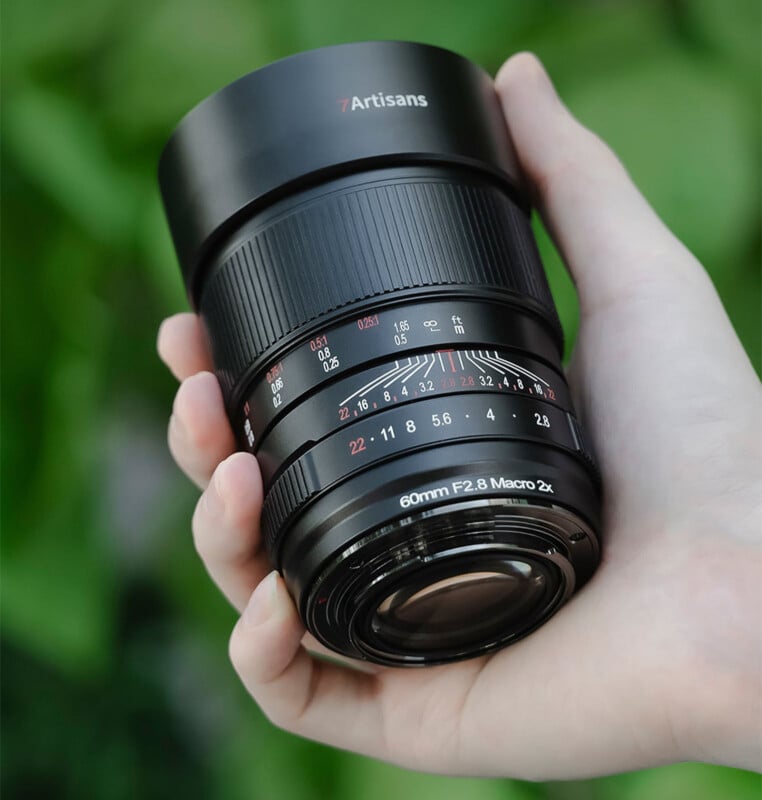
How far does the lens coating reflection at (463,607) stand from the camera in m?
0.58

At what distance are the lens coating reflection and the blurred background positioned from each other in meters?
0.28

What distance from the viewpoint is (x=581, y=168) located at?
0.72 m

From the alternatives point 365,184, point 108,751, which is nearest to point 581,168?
point 365,184

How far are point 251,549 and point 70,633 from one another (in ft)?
1.11

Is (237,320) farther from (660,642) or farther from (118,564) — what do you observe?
(118,564)

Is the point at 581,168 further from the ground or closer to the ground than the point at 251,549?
further from the ground

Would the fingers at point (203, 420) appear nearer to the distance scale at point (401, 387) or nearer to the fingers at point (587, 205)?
the distance scale at point (401, 387)

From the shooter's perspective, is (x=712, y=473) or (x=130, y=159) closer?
(x=712, y=473)

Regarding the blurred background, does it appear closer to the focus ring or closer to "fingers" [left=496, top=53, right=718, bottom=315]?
"fingers" [left=496, top=53, right=718, bottom=315]

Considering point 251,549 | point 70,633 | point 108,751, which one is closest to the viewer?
point 251,549

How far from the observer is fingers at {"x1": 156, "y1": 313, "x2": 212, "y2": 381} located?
2.42 feet

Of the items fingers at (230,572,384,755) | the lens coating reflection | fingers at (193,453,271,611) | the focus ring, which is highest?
the focus ring

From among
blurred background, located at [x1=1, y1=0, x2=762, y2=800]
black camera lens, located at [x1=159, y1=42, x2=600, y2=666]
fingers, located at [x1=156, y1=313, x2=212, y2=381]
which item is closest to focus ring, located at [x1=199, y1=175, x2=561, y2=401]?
black camera lens, located at [x1=159, y1=42, x2=600, y2=666]

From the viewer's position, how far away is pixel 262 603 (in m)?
0.60
